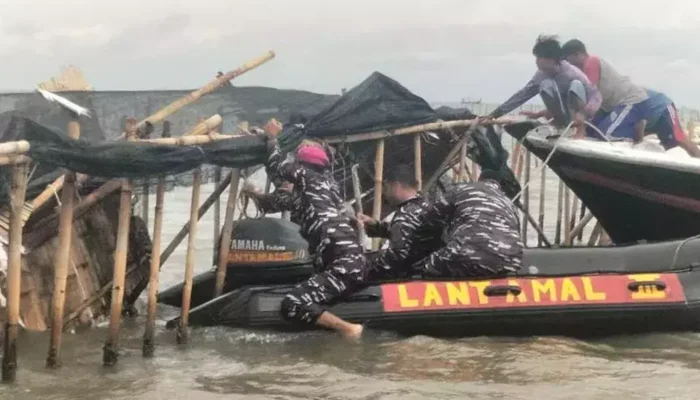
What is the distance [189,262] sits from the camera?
23.3 ft

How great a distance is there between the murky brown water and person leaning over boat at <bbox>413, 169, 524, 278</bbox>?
1.94 ft

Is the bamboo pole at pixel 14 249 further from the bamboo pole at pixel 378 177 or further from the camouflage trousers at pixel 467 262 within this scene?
the bamboo pole at pixel 378 177

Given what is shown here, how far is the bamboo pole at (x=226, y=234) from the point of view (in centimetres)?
791

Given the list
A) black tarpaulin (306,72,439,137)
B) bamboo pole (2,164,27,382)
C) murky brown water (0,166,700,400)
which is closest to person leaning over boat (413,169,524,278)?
murky brown water (0,166,700,400)

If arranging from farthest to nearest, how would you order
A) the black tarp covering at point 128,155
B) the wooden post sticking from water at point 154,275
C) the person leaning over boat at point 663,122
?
the person leaning over boat at point 663,122 < the wooden post sticking from water at point 154,275 < the black tarp covering at point 128,155

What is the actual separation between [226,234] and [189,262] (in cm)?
90

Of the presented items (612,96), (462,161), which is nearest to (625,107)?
(612,96)

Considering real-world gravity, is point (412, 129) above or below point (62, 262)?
above

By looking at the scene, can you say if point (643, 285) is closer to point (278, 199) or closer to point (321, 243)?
point (321, 243)

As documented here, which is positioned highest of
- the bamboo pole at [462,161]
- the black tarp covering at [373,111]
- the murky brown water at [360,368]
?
the black tarp covering at [373,111]

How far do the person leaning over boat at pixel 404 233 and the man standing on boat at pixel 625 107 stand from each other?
3441mm

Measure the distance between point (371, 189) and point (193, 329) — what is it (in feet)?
11.7

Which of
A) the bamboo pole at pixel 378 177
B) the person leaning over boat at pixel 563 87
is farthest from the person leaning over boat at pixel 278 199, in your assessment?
the person leaning over boat at pixel 563 87

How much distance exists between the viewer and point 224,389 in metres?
6.22
